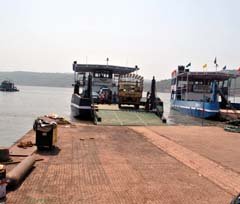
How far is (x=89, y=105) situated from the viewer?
1114 inches

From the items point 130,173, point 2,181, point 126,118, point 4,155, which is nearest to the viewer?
point 2,181

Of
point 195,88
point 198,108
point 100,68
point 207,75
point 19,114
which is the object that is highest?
point 100,68

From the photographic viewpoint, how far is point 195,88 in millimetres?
45594

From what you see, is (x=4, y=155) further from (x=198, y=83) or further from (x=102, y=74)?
(x=198, y=83)

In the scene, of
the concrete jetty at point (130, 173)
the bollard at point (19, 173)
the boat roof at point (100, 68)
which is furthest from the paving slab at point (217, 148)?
the boat roof at point (100, 68)

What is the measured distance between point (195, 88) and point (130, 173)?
3826 cm

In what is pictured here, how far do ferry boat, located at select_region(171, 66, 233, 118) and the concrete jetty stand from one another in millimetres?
26511

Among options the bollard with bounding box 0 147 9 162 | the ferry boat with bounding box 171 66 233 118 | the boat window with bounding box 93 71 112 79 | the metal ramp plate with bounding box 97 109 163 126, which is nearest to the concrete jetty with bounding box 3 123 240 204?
the bollard with bounding box 0 147 9 162

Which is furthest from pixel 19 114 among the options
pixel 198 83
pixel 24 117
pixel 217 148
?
pixel 217 148

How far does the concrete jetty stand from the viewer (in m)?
6.70

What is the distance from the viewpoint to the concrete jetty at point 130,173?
670 centimetres

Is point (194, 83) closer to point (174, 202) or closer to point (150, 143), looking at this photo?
point (150, 143)

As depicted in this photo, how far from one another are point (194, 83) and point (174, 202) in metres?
41.0

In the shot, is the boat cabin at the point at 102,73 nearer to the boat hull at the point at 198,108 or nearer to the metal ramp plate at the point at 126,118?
the boat hull at the point at 198,108
